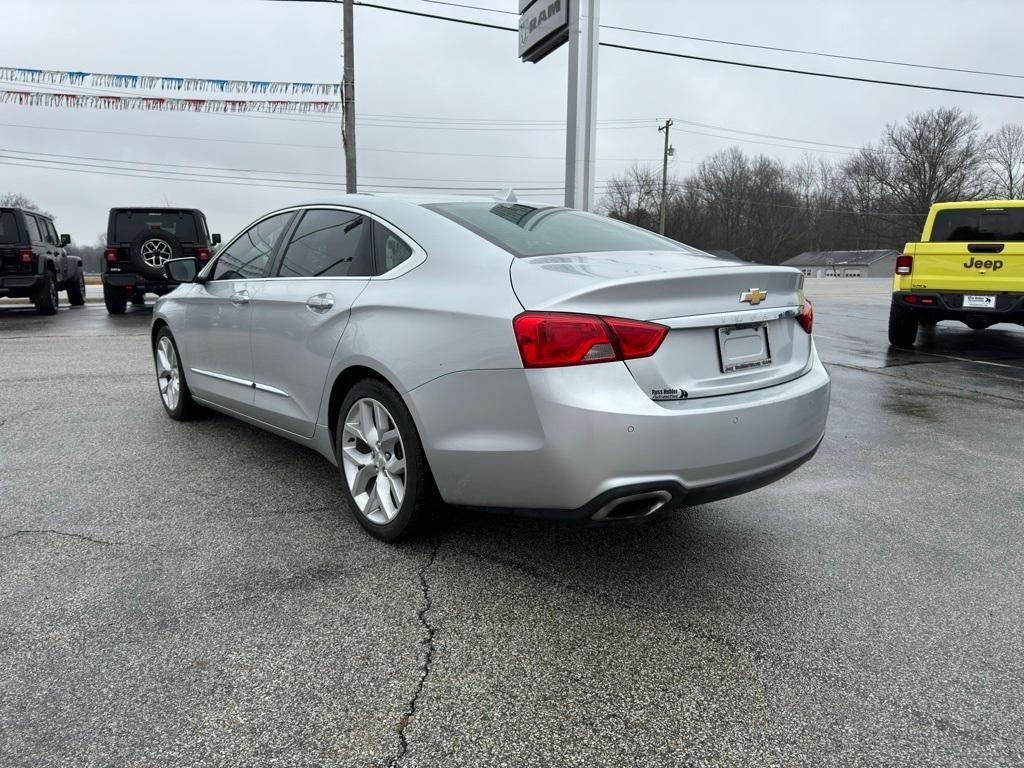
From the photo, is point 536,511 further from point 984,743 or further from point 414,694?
point 984,743

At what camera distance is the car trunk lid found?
2514 mm

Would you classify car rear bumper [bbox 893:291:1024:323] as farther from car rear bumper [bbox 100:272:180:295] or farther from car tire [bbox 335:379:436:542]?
car rear bumper [bbox 100:272:180:295]

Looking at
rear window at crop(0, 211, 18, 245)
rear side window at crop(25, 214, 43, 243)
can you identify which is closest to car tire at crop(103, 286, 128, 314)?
rear side window at crop(25, 214, 43, 243)

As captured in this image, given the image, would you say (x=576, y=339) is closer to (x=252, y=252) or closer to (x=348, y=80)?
(x=252, y=252)

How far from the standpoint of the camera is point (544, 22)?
1498cm

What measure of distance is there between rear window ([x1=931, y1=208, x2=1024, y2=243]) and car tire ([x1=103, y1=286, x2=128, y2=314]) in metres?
13.7

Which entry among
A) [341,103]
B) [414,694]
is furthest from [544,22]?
[414,694]

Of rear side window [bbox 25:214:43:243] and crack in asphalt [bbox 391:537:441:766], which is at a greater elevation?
rear side window [bbox 25:214:43:243]

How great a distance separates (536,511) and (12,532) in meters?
2.44

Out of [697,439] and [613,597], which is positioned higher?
[697,439]

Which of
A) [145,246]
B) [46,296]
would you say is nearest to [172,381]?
[145,246]

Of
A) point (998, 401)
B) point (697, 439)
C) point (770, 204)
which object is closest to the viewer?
point (697, 439)

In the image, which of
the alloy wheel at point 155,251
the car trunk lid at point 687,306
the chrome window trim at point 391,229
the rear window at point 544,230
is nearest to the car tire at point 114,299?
the alloy wheel at point 155,251

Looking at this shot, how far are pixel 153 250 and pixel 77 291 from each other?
456 cm
